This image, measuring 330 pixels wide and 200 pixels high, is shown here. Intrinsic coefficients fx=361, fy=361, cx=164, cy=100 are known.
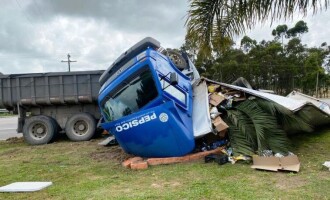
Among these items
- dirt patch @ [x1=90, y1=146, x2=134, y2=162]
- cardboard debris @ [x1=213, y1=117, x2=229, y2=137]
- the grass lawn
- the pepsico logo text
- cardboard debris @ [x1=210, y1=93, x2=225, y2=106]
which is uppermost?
cardboard debris @ [x1=210, y1=93, x2=225, y2=106]

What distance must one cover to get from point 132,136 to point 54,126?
5.27m

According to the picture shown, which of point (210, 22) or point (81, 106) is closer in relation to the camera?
point (210, 22)

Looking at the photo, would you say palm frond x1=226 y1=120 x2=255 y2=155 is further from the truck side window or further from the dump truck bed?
the dump truck bed

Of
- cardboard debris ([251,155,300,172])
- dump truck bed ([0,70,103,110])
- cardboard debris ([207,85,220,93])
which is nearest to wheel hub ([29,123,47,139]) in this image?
dump truck bed ([0,70,103,110])

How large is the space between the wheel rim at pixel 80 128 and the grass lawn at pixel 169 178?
3.04 metres

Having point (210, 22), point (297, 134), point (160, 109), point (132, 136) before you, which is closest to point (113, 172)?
point (132, 136)

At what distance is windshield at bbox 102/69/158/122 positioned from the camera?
7.02 metres

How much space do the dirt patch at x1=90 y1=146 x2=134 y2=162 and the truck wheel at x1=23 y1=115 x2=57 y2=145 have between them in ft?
9.73

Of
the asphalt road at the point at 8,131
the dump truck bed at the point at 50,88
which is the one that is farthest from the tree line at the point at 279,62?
the dump truck bed at the point at 50,88

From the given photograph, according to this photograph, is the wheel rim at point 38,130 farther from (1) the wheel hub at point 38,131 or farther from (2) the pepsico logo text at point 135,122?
(2) the pepsico logo text at point 135,122

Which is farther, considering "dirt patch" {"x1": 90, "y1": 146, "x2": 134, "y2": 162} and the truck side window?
"dirt patch" {"x1": 90, "y1": 146, "x2": 134, "y2": 162}

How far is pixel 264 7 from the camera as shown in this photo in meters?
5.93

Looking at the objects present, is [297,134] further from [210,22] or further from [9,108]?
[9,108]

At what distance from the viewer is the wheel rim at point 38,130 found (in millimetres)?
11445
